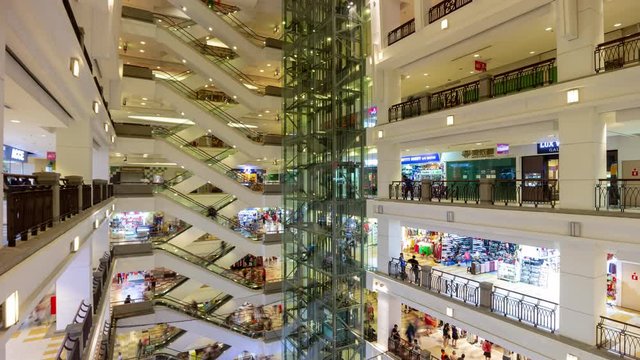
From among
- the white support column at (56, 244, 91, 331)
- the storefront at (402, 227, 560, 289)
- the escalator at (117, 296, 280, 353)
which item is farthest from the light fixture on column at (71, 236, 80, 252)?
the storefront at (402, 227, 560, 289)

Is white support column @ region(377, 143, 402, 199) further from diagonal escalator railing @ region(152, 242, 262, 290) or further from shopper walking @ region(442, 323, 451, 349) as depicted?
diagonal escalator railing @ region(152, 242, 262, 290)

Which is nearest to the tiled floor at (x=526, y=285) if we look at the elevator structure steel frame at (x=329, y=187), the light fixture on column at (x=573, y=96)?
the elevator structure steel frame at (x=329, y=187)

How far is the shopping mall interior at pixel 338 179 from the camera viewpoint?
689 centimetres

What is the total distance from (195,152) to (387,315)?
1007 cm

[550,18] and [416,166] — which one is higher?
[550,18]

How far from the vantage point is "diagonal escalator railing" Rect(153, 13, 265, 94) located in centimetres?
1523

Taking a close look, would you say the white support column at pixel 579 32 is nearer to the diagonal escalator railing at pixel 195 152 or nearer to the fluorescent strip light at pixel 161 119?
the diagonal escalator railing at pixel 195 152

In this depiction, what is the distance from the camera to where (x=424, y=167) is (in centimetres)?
2111

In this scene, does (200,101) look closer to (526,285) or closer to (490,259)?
(490,259)

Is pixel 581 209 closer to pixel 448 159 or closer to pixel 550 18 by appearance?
pixel 550 18

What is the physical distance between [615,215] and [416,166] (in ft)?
49.2

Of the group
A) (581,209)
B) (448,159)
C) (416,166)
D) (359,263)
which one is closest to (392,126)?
(359,263)

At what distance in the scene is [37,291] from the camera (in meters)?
4.07

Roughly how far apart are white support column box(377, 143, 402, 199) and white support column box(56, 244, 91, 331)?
9.30 meters
